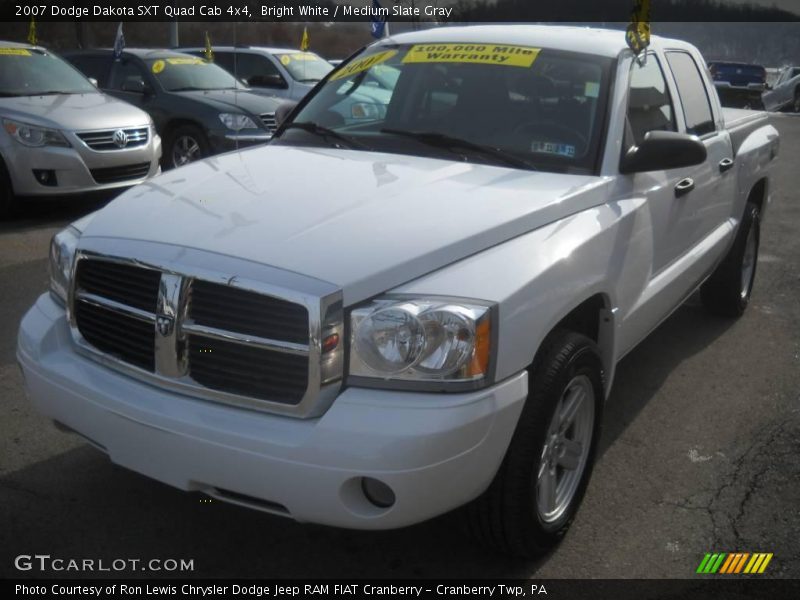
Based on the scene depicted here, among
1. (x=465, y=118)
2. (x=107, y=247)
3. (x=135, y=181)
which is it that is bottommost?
(x=135, y=181)

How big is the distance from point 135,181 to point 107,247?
21.3 feet

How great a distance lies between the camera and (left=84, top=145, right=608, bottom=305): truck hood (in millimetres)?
2811

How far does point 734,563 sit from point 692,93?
9.04 feet

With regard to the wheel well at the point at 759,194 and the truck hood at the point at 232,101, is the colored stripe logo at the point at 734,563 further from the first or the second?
the truck hood at the point at 232,101

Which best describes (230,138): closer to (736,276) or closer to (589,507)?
(736,276)

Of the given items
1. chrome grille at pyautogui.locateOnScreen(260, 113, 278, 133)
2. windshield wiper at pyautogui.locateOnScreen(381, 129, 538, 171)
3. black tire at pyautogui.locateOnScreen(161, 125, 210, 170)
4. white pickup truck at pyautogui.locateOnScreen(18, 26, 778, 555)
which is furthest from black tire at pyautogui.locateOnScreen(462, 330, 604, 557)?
black tire at pyautogui.locateOnScreen(161, 125, 210, 170)

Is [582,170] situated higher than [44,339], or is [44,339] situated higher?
[582,170]

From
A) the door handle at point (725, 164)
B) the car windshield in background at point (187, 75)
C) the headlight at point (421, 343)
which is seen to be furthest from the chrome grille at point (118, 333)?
the car windshield in background at point (187, 75)

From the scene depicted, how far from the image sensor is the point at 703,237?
4898 mm

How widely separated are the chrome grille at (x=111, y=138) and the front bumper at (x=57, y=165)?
3.6 inches

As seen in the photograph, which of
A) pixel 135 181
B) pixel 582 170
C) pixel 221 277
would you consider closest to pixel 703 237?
pixel 582 170

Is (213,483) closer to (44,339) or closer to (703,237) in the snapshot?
(44,339)

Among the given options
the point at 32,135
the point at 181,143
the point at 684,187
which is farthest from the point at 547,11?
the point at 181,143

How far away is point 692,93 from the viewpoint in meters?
5.04
